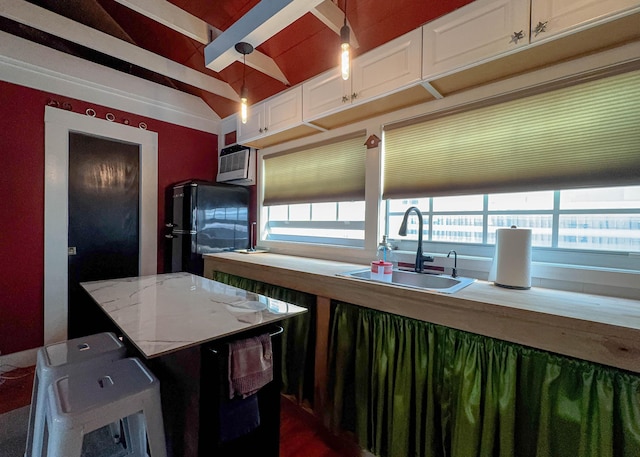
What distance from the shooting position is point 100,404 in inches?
37.2

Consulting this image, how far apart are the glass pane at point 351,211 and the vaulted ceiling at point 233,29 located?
115cm

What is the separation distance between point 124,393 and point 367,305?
1081 mm

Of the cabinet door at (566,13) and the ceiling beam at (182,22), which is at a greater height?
the ceiling beam at (182,22)

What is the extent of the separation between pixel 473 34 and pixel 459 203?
3.14 feet

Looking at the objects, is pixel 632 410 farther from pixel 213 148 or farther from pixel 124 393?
pixel 213 148

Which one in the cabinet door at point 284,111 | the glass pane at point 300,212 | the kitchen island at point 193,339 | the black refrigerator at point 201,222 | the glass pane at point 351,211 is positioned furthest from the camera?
the glass pane at point 300,212

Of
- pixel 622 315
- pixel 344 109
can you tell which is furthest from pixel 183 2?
pixel 622 315

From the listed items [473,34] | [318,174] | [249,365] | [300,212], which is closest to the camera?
[249,365]

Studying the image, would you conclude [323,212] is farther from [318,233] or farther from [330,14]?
[330,14]

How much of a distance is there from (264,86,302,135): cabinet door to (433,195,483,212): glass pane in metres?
1.25

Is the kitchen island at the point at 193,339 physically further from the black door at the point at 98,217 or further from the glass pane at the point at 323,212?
the black door at the point at 98,217

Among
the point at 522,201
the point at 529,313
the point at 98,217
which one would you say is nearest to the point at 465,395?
the point at 529,313

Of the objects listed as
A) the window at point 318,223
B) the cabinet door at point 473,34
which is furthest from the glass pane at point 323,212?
the cabinet door at point 473,34

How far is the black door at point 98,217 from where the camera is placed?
8.78ft
